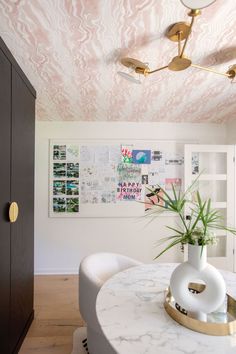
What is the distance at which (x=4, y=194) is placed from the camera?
1.42 metres

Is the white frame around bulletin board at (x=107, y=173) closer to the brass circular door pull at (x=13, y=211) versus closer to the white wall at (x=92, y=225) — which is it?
the white wall at (x=92, y=225)

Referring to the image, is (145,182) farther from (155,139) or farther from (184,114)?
(184,114)

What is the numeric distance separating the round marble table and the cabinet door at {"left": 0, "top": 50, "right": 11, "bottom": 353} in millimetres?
715

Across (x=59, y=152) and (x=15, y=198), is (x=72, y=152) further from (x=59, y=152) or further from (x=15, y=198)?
(x=15, y=198)

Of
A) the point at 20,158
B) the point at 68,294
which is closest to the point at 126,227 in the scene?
the point at 68,294

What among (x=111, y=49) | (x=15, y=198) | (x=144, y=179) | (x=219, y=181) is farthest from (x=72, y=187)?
(x=219, y=181)

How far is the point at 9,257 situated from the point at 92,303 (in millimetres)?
660

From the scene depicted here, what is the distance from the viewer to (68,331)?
6.42 ft

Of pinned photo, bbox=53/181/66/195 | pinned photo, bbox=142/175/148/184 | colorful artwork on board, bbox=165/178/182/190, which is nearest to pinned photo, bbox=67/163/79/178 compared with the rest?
pinned photo, bbox=53/181/66/195

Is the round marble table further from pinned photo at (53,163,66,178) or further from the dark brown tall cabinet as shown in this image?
pinned photo at (53,163,66,178)

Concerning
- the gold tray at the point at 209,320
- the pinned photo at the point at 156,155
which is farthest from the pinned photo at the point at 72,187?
the gold tray at the point at 209,320

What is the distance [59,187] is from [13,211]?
1.64 m

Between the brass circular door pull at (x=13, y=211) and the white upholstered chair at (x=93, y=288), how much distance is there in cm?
61

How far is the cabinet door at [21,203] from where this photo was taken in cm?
159
